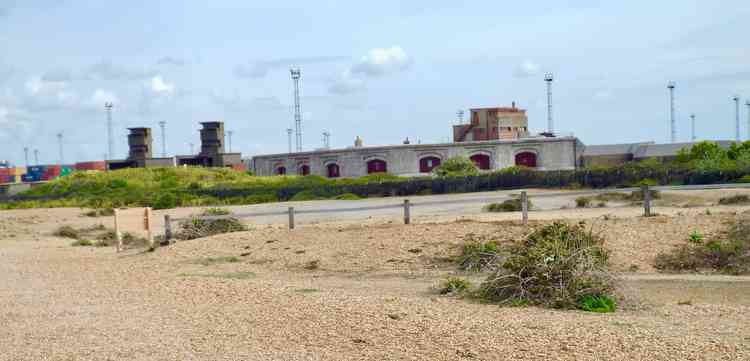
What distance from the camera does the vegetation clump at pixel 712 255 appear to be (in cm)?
1579

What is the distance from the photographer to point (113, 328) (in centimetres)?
1034

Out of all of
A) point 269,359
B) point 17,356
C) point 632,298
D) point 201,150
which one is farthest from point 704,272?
point 201,150

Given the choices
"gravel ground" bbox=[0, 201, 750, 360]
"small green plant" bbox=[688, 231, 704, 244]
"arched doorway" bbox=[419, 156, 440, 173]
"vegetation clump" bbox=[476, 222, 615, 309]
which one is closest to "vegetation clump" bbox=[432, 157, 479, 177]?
"arched doorway" bbox=[419, 156, 440, 173]

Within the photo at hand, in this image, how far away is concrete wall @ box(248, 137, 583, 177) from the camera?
5988 centimetres

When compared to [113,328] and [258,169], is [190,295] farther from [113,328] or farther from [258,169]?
[258,169]

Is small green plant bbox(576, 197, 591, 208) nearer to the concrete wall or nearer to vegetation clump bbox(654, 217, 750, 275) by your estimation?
vegetation clump bbox(654, 217, 750, 275)

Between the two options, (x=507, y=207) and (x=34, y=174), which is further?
(x=34, y=174)

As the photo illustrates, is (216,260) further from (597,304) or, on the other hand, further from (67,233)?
(67,233)

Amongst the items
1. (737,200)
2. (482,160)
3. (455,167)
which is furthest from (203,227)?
(482,160)

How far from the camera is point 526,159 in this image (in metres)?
60.7

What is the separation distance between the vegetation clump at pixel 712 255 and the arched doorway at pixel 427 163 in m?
44.9

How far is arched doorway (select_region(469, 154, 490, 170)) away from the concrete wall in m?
0.44

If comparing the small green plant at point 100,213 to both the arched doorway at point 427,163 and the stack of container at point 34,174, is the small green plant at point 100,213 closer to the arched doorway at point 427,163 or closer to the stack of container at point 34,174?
the arched doorway at point 427,163

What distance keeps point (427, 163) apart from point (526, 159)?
7269 millimetres
